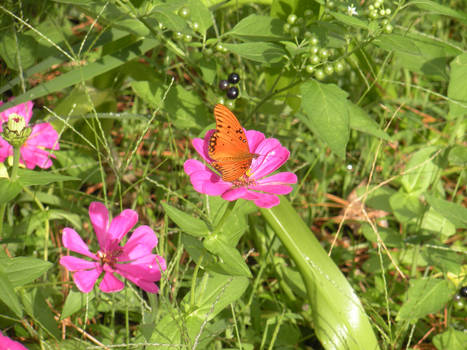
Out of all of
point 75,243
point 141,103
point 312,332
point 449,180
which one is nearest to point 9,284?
point 75,243

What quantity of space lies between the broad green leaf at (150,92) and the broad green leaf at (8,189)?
0.64 metres

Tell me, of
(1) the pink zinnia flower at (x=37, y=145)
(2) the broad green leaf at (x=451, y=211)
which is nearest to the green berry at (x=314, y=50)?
(2) the broad green leaf at (x=451, y=211)

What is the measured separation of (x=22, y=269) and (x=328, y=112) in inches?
36.0

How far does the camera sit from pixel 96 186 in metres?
2.54

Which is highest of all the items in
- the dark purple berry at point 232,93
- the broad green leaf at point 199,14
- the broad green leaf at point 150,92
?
the broad green leaf at point 199,14

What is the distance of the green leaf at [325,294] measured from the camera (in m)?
1.67

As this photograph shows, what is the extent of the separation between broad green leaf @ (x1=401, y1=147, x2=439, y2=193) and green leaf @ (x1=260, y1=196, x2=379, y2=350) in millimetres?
550

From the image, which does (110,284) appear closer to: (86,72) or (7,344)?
(7,344)

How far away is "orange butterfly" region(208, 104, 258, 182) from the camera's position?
127 centimetres

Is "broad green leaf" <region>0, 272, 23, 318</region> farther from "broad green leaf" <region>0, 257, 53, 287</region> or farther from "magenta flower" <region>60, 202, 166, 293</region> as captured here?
"magenta flower" <region>60, 202, 166, 293</region>

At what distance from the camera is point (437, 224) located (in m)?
2.03

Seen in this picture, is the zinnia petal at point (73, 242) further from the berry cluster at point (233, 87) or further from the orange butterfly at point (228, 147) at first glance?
the berry cluster at point (233, 87)

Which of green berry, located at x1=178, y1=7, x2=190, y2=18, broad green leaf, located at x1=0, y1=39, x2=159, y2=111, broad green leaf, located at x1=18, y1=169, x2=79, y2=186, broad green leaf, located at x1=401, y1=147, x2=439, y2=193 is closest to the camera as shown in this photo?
broad green leaf, located at x1=18, y1=169, x2=79, y2=186

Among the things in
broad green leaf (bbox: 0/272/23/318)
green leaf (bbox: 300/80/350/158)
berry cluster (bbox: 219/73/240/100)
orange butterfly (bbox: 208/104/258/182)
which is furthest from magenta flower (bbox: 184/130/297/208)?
broad green leaf (bbox: 0/272/23/318)
